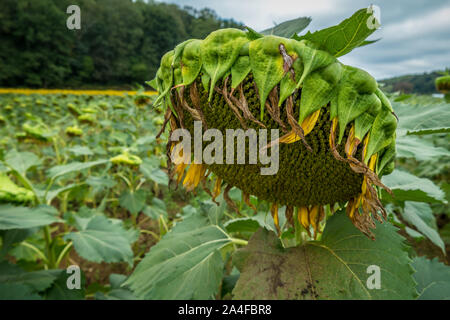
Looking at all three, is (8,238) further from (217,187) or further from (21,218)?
(217,187)

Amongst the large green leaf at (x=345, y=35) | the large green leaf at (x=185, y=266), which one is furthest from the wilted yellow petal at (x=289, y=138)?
the large green leaf at (x=185, y=266)

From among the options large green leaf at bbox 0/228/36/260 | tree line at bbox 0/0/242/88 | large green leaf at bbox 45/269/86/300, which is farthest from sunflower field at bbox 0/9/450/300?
tree line at bbox 0/0/242/88

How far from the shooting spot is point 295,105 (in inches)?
17.9

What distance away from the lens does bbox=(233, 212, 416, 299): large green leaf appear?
0.51 metres

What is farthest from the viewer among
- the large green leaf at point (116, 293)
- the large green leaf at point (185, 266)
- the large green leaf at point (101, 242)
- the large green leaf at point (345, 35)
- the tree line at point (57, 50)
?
the tree line at point (57, 50)

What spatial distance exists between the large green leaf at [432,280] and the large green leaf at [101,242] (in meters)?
1.13

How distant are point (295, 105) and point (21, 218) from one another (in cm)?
103

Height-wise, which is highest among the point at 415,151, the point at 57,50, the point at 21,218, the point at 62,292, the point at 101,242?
the point at 57,50

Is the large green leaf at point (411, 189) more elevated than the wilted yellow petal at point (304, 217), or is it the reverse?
the large green leaf at point (411, 189)

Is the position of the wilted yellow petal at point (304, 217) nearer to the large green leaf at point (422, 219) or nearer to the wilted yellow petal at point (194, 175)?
the wilted yellow petal at point (194, 175)

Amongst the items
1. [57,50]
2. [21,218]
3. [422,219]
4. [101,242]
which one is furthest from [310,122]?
[57,50]

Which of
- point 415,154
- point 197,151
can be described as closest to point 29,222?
point 197,151

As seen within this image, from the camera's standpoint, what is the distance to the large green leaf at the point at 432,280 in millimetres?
805

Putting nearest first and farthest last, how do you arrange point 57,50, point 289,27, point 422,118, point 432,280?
point 289,27 → point 422,118 → point 432,280 → point 57,50
